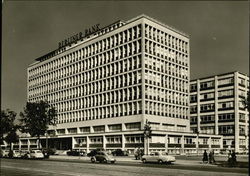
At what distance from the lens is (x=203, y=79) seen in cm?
10500

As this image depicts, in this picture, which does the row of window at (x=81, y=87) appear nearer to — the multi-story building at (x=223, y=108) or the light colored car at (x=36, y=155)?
the multi-story building at (x=223, y=108)

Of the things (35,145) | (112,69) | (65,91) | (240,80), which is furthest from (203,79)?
(35,145)

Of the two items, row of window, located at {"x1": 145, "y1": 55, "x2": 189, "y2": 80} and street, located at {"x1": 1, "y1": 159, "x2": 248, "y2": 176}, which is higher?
row of window, located at {"x1": 145, "y1": 55, "x2": 189, "y2": 80}

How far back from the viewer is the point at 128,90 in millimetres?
79875

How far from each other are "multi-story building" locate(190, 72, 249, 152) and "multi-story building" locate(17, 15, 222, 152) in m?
6.97

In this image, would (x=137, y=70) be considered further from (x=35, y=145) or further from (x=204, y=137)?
(x=35, y=145)

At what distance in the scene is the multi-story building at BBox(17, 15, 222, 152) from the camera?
76.4 metres

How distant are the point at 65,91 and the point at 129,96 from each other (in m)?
28.2

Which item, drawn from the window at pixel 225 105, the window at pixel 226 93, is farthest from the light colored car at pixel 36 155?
the window at pixel 226 93

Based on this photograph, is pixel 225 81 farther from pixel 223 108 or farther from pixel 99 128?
pixel 99 128

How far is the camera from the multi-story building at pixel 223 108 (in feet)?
312

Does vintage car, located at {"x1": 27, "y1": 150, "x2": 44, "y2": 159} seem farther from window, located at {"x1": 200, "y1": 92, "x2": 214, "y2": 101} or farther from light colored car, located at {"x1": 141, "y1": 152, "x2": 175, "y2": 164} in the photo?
window, located at {"x1": 200, "y1": 92, "x2": 214, "y2": 101}

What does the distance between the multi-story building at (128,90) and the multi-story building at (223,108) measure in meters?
6.97

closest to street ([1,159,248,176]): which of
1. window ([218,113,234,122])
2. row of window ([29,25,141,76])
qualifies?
row of window ([29,25,141,76])
